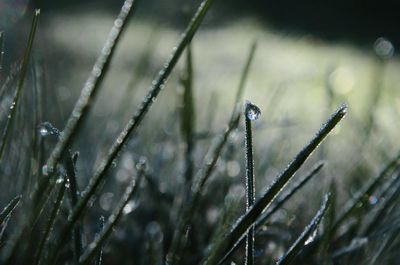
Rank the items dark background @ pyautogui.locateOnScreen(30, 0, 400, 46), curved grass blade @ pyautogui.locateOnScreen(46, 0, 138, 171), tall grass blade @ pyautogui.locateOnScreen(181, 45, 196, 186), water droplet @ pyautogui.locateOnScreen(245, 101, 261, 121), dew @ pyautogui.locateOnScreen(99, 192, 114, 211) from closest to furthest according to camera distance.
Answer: curved grass blade @ pyautogui.locateOnScreen(46, 0, 138, 171) → water droplet @ pyautogui.locateOnScreen(245, 101, 261, 121) → tall grass blade @ pyautogui.locateOnScreen(181, 45, 196, 186) → dew @ pyautogui.locateOnScreen(99, 192, 114, 211) → dark background @ pyautogui.locateOnScreen(30, 0, 400, 46)

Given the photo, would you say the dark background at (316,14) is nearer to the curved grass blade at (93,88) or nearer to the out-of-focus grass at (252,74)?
the out-of-focus grass at (252,74)

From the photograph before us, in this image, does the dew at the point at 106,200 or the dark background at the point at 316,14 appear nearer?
the dew at the point at 106,200

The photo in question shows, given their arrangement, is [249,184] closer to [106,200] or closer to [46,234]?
[46,234]

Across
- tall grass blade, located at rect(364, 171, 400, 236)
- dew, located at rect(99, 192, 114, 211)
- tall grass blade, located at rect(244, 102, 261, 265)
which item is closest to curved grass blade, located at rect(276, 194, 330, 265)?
tall grass blade, located at rect(244, 102, 261, 265)

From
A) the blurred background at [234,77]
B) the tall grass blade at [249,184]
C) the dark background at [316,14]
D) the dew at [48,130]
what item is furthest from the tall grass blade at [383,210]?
the dark background at [316,14]

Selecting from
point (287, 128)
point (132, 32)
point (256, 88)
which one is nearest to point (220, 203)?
point (287, 128)

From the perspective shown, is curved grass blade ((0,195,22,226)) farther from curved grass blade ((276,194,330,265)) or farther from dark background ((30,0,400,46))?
dark background ((30,0,400,46))
